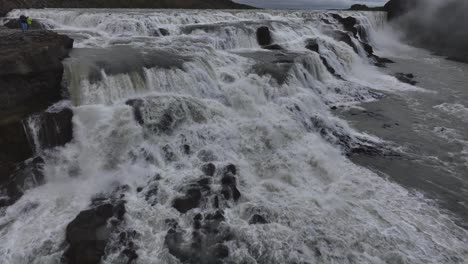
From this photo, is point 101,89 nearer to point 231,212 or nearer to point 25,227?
point 25,227

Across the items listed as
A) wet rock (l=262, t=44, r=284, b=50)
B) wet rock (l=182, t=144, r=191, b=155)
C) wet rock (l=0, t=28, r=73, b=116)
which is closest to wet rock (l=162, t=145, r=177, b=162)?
wet rock (l=182, t=144, r=191, b=155)

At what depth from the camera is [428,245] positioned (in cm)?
815

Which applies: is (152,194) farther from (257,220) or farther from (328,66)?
(328,66)

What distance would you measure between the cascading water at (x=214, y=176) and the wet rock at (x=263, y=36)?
708cm

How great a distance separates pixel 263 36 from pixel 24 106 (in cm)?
1815

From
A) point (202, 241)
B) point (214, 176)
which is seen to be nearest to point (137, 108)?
point (214, 176)

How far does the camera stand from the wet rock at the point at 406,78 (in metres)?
22.9

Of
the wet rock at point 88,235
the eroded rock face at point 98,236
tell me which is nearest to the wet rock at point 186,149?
the eroded rock face at point 98,236

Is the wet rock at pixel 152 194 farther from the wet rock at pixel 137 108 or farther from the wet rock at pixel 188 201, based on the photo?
the wet rock at pixel 137 108

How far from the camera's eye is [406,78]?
77.6ft

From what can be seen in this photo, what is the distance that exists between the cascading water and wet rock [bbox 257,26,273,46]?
708 cm

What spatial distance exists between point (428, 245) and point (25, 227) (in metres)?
10.1

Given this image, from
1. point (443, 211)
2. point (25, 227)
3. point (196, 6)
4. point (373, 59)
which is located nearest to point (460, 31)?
point (373, 59)

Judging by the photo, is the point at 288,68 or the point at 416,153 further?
the point at 288,68
